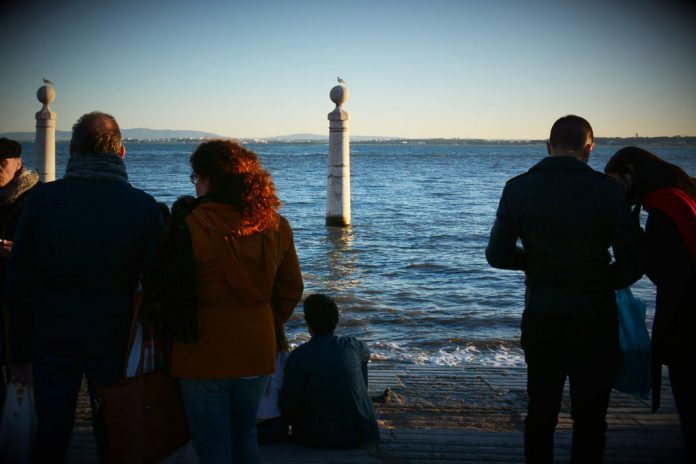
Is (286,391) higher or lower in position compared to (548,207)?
lower

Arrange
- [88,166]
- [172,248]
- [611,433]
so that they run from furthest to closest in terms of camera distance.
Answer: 1. [611,433]
2. [88,166]
3. [172,248]

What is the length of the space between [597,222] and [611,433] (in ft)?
6.13

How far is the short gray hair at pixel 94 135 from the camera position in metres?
3.12

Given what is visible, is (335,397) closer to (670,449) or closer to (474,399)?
(474,399)

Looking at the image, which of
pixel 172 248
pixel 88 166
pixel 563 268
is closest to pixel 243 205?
pixel 172 248

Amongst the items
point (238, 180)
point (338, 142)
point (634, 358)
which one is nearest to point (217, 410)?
point (238, 180)

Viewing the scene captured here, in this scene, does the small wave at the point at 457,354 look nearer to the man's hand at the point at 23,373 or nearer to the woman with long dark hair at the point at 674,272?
the woman with long dark hair at the point at 674,272

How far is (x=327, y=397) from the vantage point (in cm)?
434

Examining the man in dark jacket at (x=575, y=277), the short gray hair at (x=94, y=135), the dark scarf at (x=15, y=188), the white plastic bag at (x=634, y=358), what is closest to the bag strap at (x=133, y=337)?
the short gray hair at (x=94, y=135)

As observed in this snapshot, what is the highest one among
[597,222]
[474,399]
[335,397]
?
[597,222]

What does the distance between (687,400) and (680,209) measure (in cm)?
89

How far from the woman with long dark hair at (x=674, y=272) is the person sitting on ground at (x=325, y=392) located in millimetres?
1713

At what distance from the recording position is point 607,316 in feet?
10.9

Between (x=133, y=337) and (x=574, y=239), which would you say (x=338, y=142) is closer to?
(x=574, y=239)
